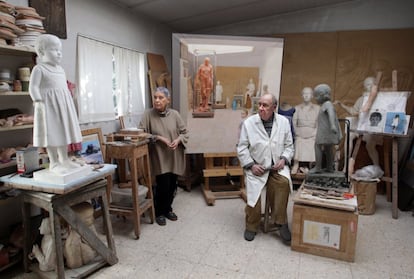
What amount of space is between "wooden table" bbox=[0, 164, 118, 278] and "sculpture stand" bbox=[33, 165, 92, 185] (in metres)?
0.03

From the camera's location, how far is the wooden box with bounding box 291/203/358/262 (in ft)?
7.04

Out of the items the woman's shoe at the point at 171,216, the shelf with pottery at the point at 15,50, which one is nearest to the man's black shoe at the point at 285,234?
the woman's shoe at the point at 171,216

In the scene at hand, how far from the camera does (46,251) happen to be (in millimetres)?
1878

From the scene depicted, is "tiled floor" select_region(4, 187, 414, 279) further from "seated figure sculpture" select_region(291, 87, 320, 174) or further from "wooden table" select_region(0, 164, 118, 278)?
"seated figure sculpture" select_region(291, 87, 320, 174)

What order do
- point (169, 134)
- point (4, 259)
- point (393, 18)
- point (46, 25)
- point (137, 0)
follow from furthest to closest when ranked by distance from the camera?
point (393, 18) < point (137, 0) < point (169, 134) < point (46, 25) < point (4, 259)

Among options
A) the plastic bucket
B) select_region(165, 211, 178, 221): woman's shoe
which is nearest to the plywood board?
select_region(165, 211, 178, 221): woman's shoe

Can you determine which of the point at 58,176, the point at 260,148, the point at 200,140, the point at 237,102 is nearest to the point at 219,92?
the point at 237,102

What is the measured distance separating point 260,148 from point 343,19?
8.87 ft

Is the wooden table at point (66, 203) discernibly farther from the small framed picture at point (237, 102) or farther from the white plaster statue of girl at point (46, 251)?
the small framed picture at point (237, 102)

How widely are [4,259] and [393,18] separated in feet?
16.2

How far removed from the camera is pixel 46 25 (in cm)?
228

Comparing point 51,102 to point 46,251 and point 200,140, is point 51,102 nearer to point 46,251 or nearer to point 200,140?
point 46,251

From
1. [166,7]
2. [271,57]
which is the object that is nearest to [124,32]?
[166,7]

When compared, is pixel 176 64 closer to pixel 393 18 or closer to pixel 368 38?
pixel 368 38
